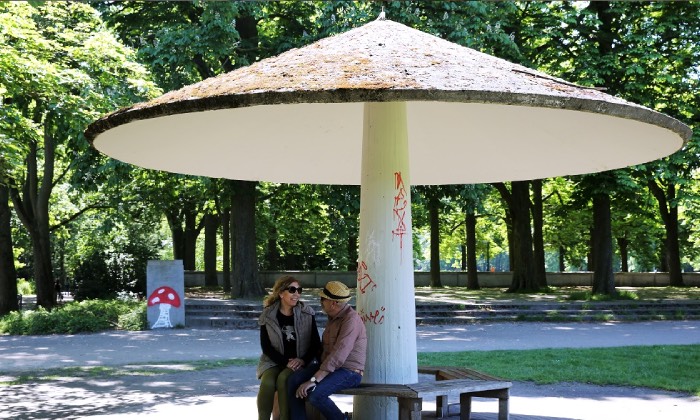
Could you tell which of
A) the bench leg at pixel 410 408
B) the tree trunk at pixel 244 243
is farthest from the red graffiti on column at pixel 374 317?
the tree trunk at pixel 244 243

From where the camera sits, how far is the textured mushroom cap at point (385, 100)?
21.2 ft

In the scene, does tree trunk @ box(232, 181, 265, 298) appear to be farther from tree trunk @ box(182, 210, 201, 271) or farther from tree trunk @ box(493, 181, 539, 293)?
tree trunk @ box(182, 210, 201, 271)

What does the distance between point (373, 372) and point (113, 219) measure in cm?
2654

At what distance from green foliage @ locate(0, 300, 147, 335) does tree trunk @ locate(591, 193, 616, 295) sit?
15294 millimetres

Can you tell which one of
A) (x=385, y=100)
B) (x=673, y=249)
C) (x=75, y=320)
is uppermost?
(x=385, y=100)

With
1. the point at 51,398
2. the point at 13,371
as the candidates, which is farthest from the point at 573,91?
the point at 13,371

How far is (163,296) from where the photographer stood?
22.2 m

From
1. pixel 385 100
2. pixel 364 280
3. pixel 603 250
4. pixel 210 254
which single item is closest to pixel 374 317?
pixel 364 280

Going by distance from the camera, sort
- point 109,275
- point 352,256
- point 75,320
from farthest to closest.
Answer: point 352,256 < point 109,275 < point 75,320

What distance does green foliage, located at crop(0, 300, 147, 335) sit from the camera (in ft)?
69.6

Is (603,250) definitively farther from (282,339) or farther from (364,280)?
(282,339)

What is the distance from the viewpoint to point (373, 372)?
8.19 m

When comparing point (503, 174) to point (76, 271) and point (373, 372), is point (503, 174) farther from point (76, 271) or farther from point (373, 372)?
point (76, 271)

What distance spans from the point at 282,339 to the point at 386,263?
118 cm
